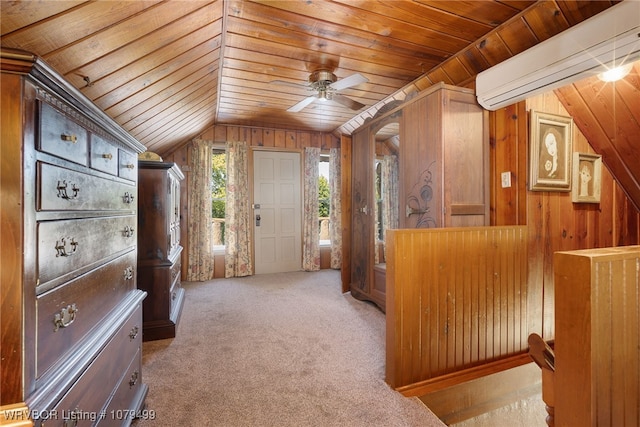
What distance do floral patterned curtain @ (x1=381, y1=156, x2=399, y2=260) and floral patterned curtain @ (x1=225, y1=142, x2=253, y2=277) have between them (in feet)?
7.39

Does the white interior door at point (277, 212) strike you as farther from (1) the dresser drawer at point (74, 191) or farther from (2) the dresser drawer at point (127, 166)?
(1) the dresser drawer at point (74, 191)

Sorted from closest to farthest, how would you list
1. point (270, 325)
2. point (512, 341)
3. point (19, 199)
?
point (19, 199)
point (512, 341)
point (270, 325)

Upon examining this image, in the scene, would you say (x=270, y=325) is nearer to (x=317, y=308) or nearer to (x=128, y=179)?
(x=317, y=308)

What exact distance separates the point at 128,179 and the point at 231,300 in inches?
92.1

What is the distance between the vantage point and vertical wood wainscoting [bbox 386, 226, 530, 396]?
5.91 ft

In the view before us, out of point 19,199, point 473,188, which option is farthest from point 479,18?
point 19,199

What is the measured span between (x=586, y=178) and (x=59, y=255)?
353cm

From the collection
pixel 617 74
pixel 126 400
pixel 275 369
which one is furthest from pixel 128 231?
pixel 617 74

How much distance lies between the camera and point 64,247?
90 centimetres

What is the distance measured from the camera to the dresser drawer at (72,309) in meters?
0.80

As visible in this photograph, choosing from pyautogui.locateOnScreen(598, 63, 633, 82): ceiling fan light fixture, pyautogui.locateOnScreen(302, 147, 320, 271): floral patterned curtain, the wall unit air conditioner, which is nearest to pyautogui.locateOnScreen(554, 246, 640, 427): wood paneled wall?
the wall unit air conditioner

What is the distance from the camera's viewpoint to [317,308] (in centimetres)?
325

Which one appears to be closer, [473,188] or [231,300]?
[473,188]

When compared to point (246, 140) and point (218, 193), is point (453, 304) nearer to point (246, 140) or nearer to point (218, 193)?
point (246, 140)
